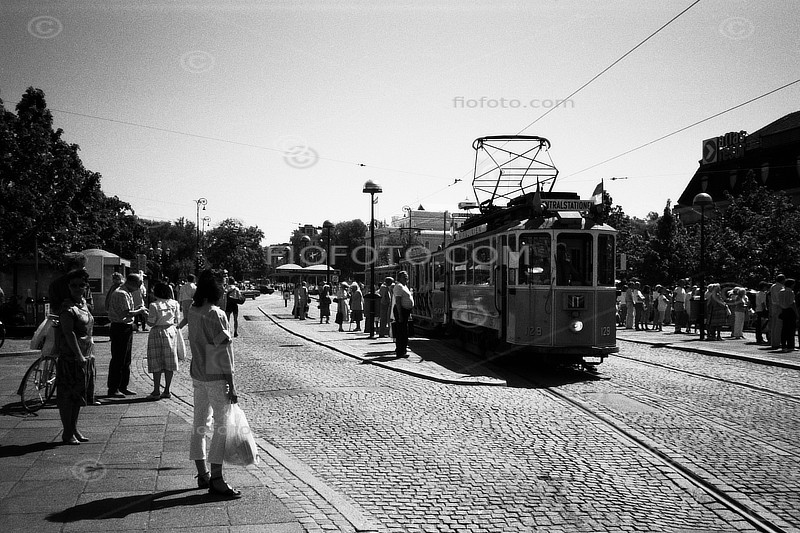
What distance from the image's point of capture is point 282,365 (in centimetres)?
1570

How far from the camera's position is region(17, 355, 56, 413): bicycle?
30.5 feet

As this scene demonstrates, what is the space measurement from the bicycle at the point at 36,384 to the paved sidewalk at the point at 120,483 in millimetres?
210

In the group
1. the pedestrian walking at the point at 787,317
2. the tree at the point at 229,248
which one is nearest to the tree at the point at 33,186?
the pedestrian walking at the point at 787,317

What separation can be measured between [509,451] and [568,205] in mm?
8287

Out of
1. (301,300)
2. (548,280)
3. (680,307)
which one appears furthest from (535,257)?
(301,300)

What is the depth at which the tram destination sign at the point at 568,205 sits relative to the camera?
591 inches

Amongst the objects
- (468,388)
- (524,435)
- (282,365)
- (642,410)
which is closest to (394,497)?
(524,435)

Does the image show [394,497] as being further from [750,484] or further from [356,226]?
[356,226]

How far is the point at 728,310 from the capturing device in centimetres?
2583

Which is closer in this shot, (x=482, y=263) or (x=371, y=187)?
(x=482, y=263)

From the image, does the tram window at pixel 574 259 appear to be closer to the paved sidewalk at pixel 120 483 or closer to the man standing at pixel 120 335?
the man standing at pixel 120 335

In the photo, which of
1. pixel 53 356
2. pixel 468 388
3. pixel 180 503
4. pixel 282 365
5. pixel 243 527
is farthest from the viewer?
pixel 282 365

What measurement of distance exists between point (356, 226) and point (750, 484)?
123m

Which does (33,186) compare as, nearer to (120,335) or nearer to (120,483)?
(120,335)
